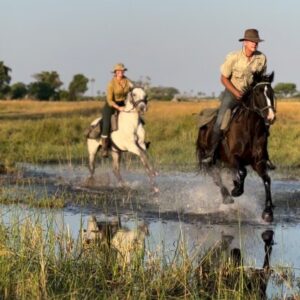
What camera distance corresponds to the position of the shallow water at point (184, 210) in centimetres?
888

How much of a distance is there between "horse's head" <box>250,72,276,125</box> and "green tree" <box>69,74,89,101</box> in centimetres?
9866

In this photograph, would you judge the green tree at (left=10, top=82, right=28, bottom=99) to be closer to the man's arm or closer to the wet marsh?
the wet marsh

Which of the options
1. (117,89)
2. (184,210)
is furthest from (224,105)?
(117,89)

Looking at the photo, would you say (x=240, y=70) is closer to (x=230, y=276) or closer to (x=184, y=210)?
(x=184, y=210)

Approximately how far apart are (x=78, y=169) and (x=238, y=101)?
26.8 feet

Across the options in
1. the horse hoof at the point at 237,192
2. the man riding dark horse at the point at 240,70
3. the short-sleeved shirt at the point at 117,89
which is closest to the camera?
the man riding dark horse at the point at 240,70

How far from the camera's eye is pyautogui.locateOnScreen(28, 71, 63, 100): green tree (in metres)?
108

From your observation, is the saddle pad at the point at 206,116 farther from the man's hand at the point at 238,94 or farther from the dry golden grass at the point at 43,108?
the dry golden grass at the point at 43,108

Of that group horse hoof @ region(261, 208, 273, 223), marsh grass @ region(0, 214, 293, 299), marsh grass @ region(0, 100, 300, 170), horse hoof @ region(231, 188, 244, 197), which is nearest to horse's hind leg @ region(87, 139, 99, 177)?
marsh grass @ region(0, 100, 300, 170)

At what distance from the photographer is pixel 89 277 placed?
664cm

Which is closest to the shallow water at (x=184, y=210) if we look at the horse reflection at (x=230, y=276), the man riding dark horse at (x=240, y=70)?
the horse reflection at (x=230, y=276)

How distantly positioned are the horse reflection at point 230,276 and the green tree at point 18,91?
104m

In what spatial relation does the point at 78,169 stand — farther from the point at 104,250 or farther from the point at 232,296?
the point at 232,296

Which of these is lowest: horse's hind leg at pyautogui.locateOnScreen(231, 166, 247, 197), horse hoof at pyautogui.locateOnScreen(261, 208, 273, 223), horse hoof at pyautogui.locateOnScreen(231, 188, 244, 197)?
horse hoof at pyautogui.locateOnScreen(261, 208, 273, 223)
